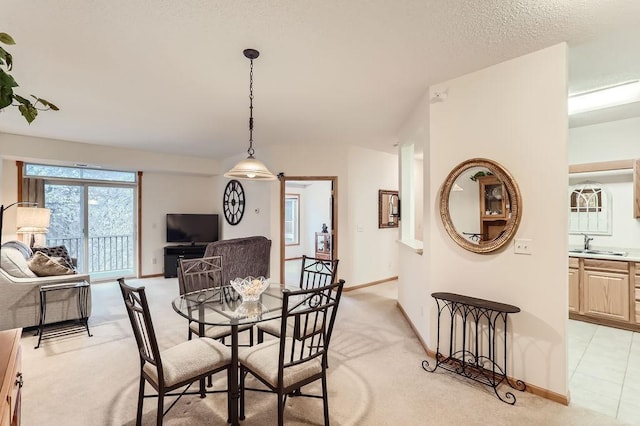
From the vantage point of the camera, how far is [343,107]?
3602 millimetres

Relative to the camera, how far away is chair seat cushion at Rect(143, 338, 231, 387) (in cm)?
182

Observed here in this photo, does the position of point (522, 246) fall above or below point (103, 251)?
above

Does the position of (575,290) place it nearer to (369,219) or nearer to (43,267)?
(369,219)

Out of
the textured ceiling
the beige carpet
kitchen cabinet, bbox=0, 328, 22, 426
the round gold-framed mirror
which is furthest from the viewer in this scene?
the round gold-framed mirror

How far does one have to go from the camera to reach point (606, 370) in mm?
2695

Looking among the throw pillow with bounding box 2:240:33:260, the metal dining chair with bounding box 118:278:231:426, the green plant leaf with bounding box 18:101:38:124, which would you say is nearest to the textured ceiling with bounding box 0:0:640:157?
the green plant leaf with bounding box 18:101:38:124

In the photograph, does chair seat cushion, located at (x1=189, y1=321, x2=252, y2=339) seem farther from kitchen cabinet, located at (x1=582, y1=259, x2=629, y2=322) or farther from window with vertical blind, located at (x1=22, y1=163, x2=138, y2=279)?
window with vertical blind, located at (x1=22, y1=163, x2=138, y2=279)

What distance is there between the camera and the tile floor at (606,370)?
2.22m

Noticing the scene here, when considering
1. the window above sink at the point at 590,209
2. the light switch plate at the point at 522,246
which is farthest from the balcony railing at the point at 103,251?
the window above sink at the point at 590,209

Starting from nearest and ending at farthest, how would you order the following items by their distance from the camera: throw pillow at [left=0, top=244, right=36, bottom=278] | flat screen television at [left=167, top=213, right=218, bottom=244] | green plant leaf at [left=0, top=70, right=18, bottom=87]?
green plant leaf at [left=0, top=70, right=18, bottom=87] < throw pillow at [left=0, top=244, right=36, bottom=278] < flat screen television at [left=167, top=213, right=218, bottom=244]

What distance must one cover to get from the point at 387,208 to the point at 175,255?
179 inches

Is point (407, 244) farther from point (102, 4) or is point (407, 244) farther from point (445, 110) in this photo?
point (102, 4)

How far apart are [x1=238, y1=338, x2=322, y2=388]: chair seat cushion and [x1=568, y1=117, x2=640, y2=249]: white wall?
13.6 ft

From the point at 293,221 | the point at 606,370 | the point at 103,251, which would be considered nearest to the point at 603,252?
the point at 606,370
